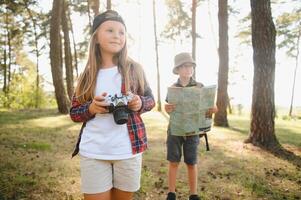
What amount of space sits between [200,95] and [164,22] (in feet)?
79.0

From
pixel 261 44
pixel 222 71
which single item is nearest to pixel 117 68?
pixel 261 44

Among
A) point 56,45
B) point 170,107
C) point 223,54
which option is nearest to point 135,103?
point 170,107

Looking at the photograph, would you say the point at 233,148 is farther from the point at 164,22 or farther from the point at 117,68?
the point at 164,22

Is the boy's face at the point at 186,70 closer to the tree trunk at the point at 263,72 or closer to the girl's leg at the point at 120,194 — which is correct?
the girl's leg at the point at 120,194

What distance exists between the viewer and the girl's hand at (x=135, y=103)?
283cm

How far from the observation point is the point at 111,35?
3029 mm

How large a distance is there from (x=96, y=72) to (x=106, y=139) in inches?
24.7

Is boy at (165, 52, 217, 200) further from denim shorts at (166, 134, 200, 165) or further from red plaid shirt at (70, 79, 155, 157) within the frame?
red plaid shirt at (70, 79, 155, 157)

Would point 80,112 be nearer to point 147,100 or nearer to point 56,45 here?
point 147,100

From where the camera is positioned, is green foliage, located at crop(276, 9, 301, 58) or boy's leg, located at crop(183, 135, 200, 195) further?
green foliage, located at crop(276, 9, 301, 58)

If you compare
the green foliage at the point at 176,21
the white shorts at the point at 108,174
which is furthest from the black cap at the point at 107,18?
the green foliage at the point at 176,21

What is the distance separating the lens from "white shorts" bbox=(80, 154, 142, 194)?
9.48 ft

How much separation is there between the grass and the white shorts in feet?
8.34

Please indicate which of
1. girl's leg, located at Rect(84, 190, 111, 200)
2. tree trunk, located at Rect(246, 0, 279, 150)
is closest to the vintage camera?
girl's leg, located at Rect(84, 190, 111, 200)
